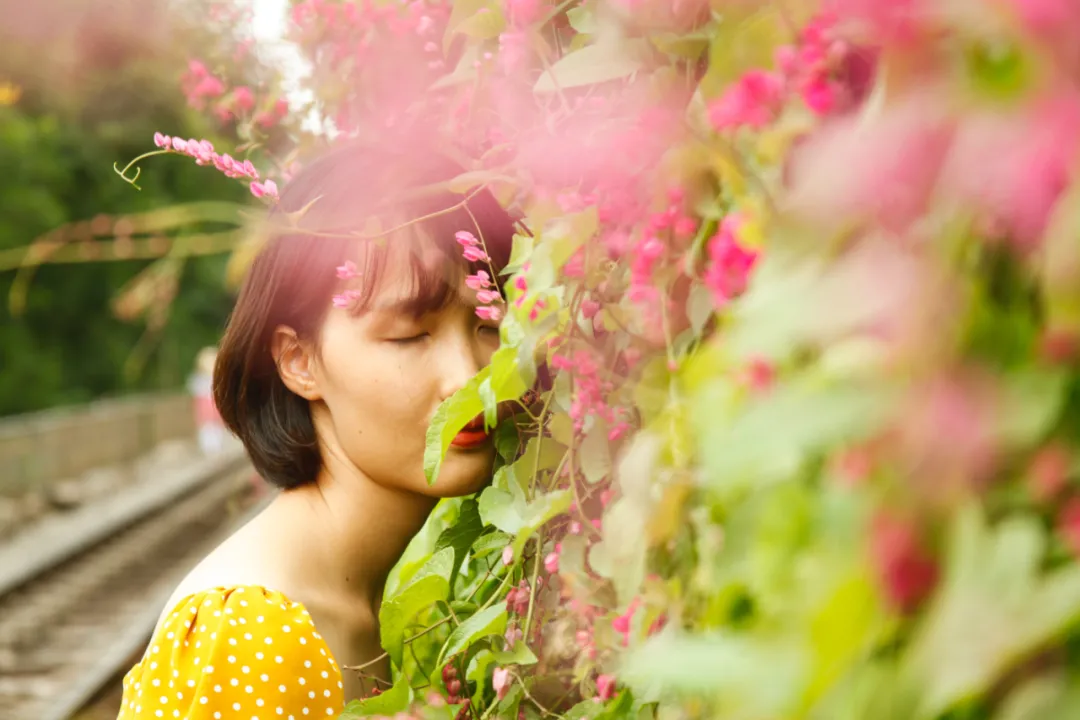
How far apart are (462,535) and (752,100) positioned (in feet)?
3.89

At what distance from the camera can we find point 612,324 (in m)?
Result: 1.19

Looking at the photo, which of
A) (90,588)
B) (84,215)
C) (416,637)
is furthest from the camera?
(84,215)

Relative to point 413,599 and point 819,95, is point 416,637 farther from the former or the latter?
point 819,95

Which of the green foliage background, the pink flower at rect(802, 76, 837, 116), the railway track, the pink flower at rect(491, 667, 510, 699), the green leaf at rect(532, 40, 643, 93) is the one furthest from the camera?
the green foliage background

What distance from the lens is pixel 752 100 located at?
0.73m

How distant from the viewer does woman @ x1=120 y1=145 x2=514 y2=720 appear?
5.57 feet

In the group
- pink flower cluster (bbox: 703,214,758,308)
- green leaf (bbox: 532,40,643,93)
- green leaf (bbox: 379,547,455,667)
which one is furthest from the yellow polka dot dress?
pink flower cluster (bbox: 703,214,758,308)

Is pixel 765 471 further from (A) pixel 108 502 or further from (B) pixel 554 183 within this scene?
(A) pixel 108 502

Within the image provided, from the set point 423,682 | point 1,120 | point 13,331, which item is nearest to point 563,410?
point 423,682

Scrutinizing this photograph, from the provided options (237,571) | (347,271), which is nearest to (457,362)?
(347,271)

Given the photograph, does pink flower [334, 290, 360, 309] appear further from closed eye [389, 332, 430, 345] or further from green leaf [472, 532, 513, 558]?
green leaf [472, 532, 513, 558]

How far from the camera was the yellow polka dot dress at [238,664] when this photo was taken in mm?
1670

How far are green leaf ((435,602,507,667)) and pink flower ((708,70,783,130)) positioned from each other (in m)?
0.83

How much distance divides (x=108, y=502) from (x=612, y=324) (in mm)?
18559
